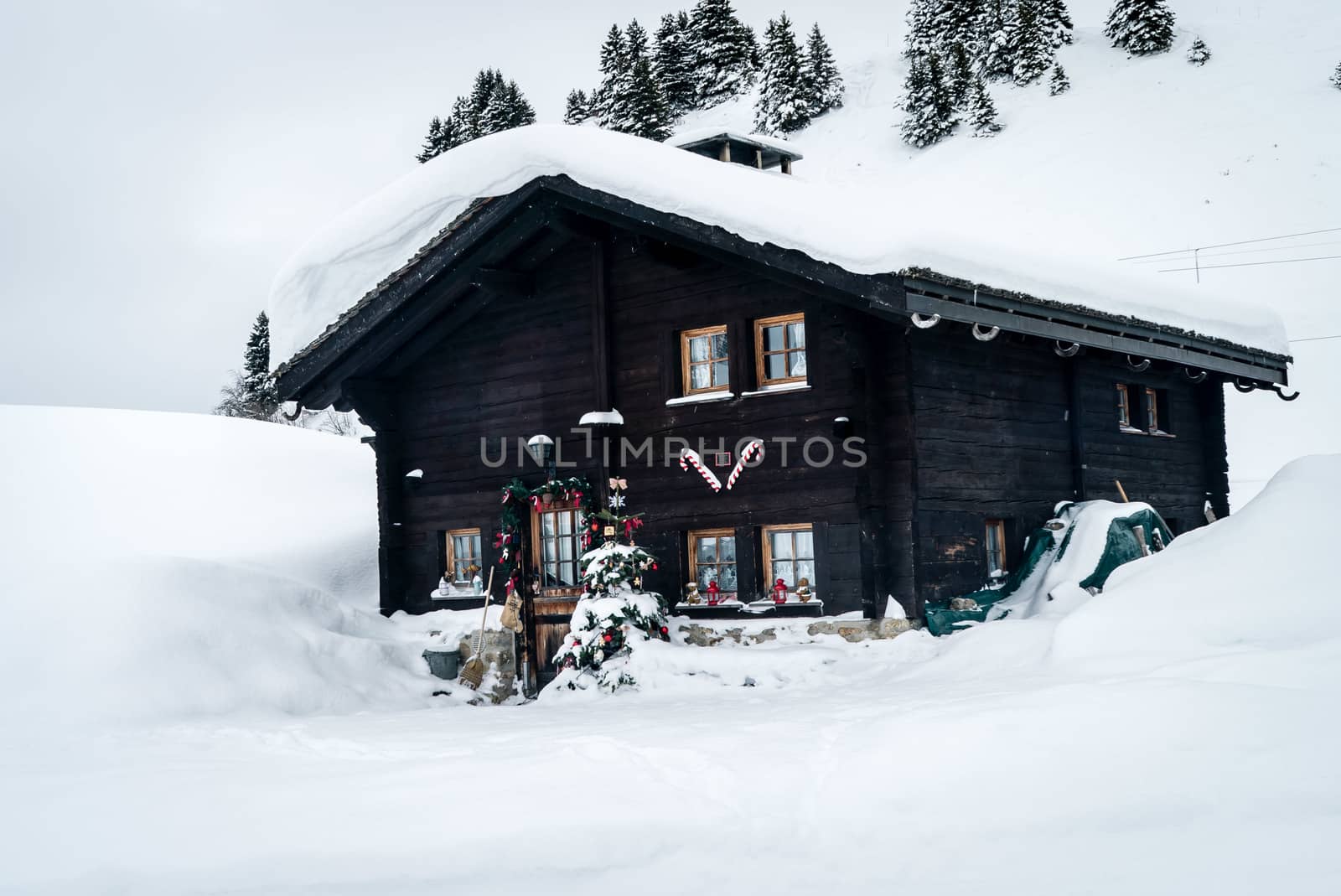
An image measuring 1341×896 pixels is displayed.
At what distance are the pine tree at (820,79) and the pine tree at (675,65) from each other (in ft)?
21.7

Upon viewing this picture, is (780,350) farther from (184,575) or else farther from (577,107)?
(577,107)

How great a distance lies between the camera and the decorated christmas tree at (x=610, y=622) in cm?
1149

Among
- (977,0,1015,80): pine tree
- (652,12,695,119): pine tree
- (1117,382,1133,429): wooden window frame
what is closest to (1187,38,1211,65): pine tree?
(977,0,1015,80): pine tree

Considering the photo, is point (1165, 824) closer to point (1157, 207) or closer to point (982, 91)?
point (1157, 207)

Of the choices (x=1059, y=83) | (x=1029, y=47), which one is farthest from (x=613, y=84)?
(x=1059, y=83)

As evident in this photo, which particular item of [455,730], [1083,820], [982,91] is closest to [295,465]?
[455,730]

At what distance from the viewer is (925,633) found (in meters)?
11.0

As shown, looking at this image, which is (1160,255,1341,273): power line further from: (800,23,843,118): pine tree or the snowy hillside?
the snowy hillside

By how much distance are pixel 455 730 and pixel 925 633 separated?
15.4ft

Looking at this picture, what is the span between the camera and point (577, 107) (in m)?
59.3

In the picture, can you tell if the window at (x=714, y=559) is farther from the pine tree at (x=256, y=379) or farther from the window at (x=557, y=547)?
the pine tree at (x=256, y=379)

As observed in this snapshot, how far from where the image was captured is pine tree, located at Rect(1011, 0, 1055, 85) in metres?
51.2

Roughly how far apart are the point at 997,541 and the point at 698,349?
4.00 metres

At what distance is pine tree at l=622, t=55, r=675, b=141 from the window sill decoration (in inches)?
1560
